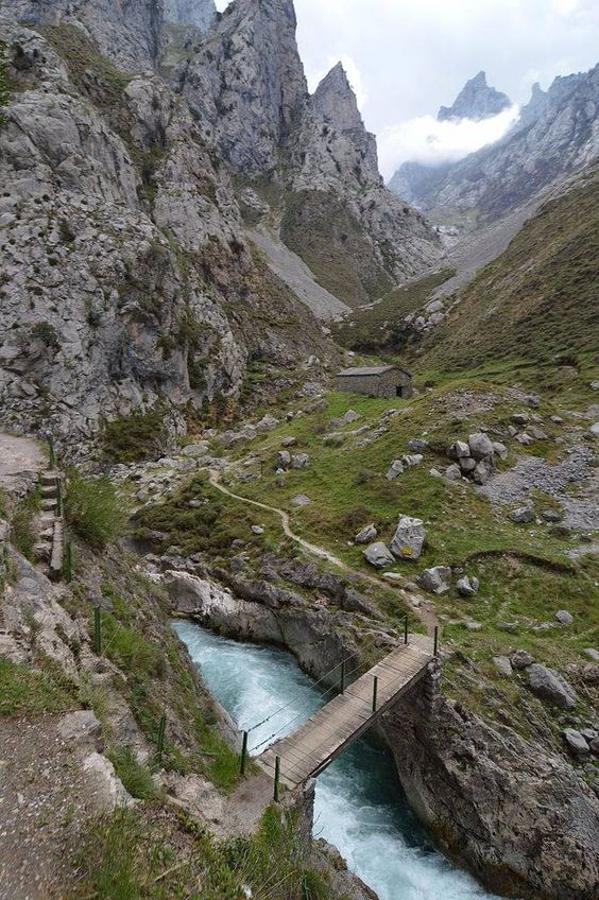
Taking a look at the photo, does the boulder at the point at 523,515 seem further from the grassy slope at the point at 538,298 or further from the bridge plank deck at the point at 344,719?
the grassy slope at the point at 538,298

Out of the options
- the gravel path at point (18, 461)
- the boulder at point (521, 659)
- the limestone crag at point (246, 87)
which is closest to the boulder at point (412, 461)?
the boulder at point (521, 659)

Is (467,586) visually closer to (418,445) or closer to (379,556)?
(379,556)

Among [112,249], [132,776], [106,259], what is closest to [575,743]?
[132,776]

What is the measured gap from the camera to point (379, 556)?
25.1 m

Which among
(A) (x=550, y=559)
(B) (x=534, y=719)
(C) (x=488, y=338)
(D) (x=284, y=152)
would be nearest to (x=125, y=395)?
(A) (x=550, y=559)

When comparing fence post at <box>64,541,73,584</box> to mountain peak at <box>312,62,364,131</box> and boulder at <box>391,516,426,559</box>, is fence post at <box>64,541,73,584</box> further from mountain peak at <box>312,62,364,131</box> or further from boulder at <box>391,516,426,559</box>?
mountain peak at <box>312,62,364,131</box>

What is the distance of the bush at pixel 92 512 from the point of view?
13.3 m

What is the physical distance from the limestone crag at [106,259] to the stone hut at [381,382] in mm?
15511

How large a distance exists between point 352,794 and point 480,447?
69.8ft

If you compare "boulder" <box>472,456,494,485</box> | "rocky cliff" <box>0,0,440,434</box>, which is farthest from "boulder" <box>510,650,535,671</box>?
"rocky cliff" <box>0,0,440,434</box>

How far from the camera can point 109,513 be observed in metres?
13.9

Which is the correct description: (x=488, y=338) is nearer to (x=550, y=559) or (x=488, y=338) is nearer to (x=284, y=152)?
(x=550, y=559)

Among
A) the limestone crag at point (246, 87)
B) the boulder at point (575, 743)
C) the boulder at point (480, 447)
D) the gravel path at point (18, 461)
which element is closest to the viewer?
the gravel path at point (18, 461)

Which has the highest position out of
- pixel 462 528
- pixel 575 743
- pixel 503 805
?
pixel 462 528
